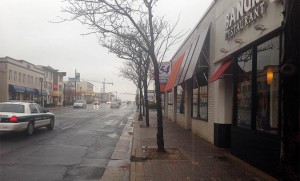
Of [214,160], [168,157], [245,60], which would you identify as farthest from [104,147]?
[245,60]

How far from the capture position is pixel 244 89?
1073 cm

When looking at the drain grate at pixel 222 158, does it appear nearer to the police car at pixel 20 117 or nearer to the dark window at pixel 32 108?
the police car at pixel 20 117

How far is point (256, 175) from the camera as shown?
8.45 metres

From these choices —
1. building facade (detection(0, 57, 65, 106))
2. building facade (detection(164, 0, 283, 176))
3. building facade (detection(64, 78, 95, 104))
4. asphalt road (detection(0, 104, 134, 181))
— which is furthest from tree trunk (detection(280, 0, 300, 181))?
building facade (detection(64, 78, 95, 104))

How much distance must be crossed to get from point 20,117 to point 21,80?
4771cm

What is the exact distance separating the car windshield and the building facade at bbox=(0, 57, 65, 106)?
39.4 meters

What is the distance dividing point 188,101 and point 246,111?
9.99 meters

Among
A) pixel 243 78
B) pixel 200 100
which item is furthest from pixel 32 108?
pixel 243 78

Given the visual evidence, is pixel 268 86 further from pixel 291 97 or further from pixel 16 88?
pixel 16 88

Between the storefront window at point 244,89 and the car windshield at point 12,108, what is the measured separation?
9513mm

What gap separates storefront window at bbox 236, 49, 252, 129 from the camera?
33.4 ft

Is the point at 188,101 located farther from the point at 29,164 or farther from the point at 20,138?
the point at 29,164

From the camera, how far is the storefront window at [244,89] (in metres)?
10.2

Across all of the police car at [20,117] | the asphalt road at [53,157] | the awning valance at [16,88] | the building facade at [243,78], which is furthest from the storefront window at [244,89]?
the awning valance at [16,88]
